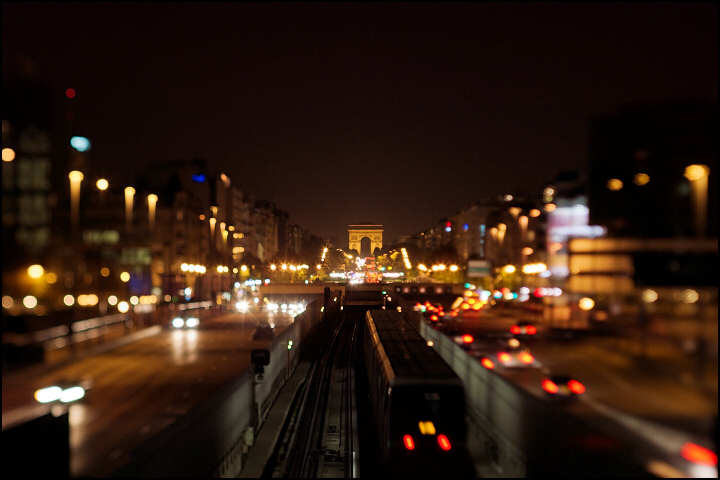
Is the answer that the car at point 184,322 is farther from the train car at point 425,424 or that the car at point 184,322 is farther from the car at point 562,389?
the car at point 562,389

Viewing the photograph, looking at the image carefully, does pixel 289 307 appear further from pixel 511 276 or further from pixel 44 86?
pixel 44 86

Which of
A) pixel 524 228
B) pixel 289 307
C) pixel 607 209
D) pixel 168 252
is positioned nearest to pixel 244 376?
pixel 607 209

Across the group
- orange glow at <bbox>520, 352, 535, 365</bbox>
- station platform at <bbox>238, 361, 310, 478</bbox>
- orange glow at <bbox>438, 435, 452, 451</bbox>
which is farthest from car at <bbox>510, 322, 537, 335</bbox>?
orange glow at <bbox>438, 435, 452, 451</bbox>

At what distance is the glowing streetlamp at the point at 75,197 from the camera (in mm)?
26000

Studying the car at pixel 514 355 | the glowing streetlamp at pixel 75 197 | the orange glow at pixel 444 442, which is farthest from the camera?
the glowing streetlamp at pixel 75 197

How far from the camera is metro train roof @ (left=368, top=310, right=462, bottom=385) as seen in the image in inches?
481

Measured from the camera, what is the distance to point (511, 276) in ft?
177

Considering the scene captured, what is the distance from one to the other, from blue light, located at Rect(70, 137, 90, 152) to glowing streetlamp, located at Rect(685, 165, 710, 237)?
2429cm

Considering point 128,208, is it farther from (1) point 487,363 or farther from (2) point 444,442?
(2) point 444,442

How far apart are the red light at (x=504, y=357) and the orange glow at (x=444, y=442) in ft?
24.9

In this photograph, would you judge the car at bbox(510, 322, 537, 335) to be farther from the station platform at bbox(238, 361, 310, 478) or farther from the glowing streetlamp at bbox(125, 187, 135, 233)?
the glowing streetlamp at bbox(125, 187, 135, 233)

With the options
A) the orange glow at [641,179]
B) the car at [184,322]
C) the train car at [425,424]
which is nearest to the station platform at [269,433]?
the train car at [425,424]

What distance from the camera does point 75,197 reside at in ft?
85.9

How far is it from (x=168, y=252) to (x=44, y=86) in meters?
19.0
